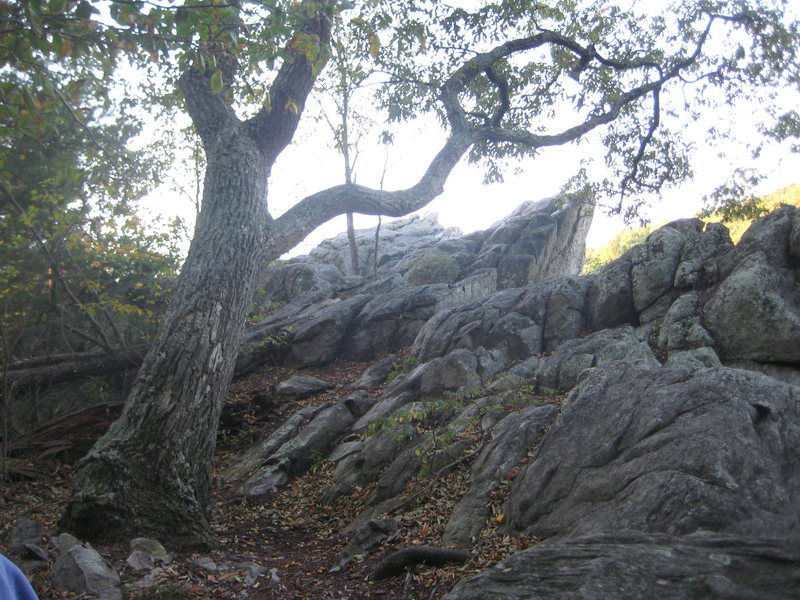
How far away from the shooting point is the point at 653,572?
280 centimetres

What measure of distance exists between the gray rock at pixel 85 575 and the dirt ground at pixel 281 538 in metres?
0.09

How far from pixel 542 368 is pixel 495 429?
2.87 m

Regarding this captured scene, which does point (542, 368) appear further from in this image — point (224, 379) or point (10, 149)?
point (10, 149)

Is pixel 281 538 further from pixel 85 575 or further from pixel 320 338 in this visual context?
pixel 320 338

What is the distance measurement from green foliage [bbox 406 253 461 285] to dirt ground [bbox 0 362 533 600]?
9807 millimetres

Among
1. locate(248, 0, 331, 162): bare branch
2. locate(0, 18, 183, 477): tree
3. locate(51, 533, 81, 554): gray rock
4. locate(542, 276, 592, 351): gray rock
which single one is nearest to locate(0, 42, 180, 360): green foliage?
locate(0, 18, 183, 477): tree

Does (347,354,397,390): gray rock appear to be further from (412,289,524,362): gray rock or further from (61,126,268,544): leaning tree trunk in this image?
(61,126,268,544): leaning tree trunk

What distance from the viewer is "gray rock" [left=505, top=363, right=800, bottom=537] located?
399 cm

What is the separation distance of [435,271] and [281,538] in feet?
42.6

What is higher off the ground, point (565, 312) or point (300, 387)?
point (565, 312)

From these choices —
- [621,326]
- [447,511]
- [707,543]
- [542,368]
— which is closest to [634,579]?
[707,543]

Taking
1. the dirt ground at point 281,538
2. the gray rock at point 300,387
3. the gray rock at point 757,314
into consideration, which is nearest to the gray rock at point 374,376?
the gray rock at point 300,387

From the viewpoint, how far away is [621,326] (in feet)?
37.1

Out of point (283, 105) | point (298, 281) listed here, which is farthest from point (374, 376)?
point (298, 281)
